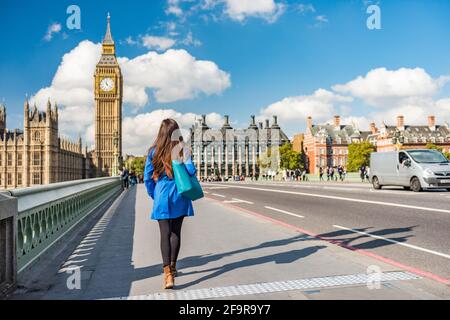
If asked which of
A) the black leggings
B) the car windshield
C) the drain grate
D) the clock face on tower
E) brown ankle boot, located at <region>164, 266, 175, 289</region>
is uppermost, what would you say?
the clock face on tower

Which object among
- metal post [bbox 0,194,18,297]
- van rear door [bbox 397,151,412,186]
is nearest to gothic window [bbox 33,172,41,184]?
van rear door [bbox 397,151,412,186]

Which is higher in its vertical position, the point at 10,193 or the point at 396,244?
the point at 10,193

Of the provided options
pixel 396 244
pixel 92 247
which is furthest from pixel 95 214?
pixel 396 244

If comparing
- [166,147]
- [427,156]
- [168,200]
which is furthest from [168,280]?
[427,156]

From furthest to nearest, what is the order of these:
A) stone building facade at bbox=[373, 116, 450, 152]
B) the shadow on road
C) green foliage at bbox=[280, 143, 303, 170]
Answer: green foliage at bbox=[280, 143, 303, 170] → stone building facade at bbox=[373, 116, 450, 152] → the shadow on road

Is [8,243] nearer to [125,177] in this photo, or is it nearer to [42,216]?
[42,216]

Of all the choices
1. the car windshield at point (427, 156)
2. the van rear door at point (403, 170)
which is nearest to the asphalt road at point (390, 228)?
the car windshield at point (427, 156)

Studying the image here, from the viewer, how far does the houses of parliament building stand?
102m

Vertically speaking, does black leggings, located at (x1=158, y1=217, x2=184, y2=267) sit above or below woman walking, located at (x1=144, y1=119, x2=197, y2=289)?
below

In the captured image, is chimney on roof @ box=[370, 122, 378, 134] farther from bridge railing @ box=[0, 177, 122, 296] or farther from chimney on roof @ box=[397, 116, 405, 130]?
bridge railing @ box=[0, 177, 122, 296]

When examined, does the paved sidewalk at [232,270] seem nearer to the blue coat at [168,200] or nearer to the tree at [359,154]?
the blue coat at [168,200]
